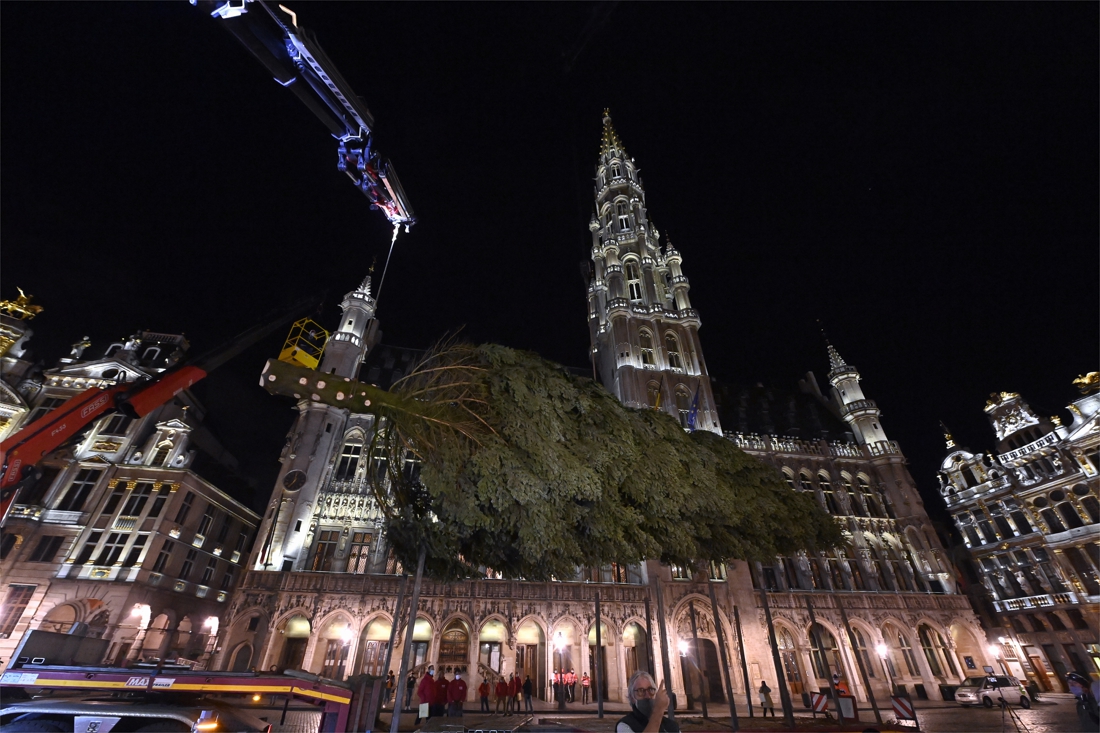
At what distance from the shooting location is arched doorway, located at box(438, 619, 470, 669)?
22.9 m

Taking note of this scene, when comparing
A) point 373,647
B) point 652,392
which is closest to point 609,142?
point 652,392

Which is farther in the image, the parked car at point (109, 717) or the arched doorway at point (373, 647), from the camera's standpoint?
the arched doorway at point (373, 647)

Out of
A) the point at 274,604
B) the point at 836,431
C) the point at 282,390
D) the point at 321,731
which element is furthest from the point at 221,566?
the point at 836,431

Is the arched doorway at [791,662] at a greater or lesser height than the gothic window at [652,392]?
lesser

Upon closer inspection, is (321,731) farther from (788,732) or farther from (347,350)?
(347,350)

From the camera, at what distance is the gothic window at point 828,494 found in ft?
97.1

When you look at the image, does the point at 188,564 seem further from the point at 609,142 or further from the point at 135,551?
the point at 609,142

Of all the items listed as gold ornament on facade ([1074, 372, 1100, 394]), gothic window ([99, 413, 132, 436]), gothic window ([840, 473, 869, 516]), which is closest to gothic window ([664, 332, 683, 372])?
gothic window ([840, 473, 869, 516])

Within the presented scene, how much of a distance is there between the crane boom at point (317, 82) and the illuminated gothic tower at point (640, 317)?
59.5 ft

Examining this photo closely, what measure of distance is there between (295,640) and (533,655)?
12337mm

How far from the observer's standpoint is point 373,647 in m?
22.4

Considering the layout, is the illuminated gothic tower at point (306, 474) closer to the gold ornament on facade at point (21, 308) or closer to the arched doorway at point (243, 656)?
the arched doorway at point (243, 656)

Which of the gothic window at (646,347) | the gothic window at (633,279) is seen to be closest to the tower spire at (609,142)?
the gothic window at (633,279)

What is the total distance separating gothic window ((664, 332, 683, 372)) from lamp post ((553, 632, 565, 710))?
63.8ft
